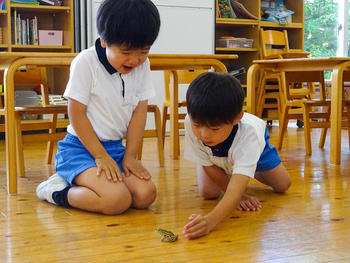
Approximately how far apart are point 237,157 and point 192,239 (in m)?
0.34

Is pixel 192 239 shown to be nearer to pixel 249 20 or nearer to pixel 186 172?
pixel 186 172

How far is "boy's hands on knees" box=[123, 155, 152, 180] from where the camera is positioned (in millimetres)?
1747

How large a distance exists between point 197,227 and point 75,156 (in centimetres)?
59

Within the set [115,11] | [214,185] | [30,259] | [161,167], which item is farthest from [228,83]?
[161,167]

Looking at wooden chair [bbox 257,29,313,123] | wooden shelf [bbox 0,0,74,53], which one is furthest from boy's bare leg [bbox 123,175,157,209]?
wooden chair [bbox 257,29,313,123]

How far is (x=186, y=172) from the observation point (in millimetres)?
2492

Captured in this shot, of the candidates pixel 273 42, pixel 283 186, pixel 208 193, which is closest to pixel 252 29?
pixel 273 42

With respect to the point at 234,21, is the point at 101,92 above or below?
below

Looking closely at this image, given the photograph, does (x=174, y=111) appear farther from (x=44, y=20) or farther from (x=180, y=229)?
(x=44, y=20)

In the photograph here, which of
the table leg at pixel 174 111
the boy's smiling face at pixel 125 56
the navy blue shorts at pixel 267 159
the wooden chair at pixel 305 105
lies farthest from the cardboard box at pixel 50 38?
the navy blue shorts at pixel 267 159

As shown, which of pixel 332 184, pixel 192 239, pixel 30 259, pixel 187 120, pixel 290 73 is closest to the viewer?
Answer: pixel 30 259

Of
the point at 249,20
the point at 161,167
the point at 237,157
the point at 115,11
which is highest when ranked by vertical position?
the point at 249,20

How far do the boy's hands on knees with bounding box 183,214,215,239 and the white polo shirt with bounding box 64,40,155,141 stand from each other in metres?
0.54

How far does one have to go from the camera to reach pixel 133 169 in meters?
1.76
